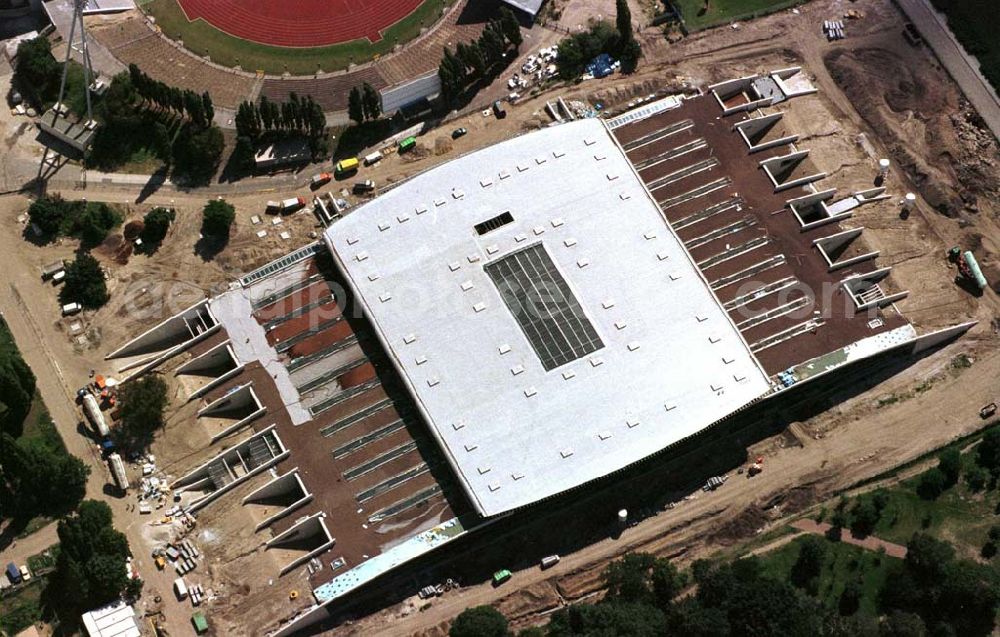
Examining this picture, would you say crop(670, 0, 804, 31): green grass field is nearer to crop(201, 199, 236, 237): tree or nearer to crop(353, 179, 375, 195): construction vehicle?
crop(353, 179, 375, 195): construction vehicle

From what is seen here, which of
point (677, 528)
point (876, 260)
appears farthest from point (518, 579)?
point (876, 260)

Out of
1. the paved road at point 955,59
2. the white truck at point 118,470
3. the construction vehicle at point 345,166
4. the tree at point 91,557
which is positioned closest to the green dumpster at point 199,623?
the tree at point 91,557

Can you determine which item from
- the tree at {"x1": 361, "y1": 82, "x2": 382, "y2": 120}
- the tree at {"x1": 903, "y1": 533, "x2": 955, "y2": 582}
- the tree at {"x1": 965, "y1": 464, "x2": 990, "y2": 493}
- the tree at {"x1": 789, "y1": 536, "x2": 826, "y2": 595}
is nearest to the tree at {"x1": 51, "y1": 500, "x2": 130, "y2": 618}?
the tree at {"x1": 361, "y1": 82, "x2": 382, "y2": 120}

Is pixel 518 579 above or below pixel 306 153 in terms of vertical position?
below

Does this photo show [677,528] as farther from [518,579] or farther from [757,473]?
[518,579]

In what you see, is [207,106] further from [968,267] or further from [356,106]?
[968,267]

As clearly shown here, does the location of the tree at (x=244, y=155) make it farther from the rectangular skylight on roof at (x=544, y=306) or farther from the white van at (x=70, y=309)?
the rectangular skylight on roof at (x=544, y=306)
